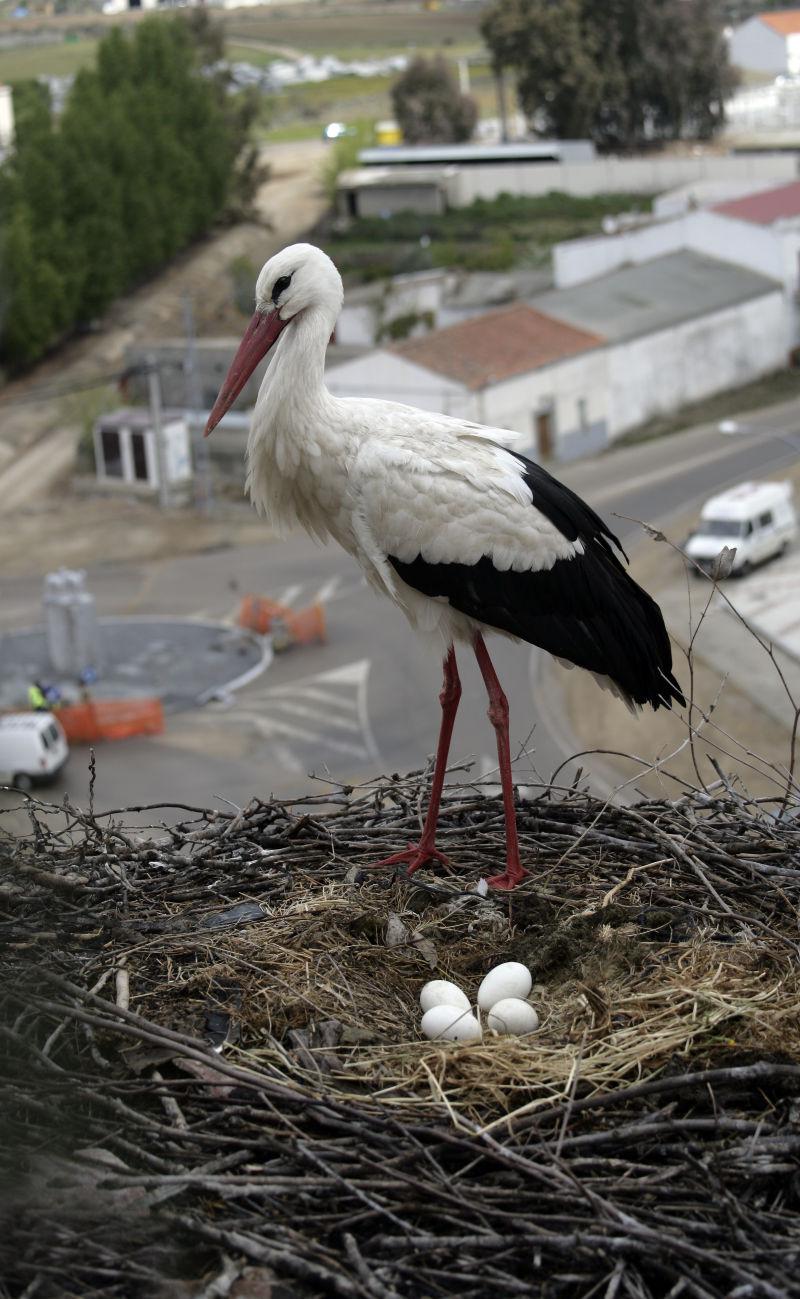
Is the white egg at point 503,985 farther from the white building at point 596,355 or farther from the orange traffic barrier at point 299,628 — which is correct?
the white building at point 596,355

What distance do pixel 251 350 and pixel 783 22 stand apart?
6892 centimetres

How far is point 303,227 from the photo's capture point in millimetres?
54500

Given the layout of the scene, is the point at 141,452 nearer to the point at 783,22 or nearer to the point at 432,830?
the point at 432,830

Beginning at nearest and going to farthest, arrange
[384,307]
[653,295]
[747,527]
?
[747,527] → [653,295] → [384,307]

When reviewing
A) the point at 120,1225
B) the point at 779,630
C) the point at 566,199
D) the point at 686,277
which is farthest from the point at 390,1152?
the point at 566,199

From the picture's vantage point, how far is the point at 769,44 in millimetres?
67562

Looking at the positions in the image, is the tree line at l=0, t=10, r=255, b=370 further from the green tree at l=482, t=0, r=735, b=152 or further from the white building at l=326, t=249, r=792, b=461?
the white building at l=326, t=249, r=792, b=461

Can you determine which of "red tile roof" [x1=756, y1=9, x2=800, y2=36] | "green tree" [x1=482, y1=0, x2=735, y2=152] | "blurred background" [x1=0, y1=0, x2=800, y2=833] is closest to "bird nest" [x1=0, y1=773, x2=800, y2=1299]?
"blurred background" [x1=0, y1=0, x2=800, y2=833]

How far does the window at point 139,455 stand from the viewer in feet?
108

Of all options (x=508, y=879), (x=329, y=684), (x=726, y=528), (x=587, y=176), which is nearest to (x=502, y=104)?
(x=587, y=176)

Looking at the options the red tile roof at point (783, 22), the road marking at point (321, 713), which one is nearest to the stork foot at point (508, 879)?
the road marking at point (321, 713)

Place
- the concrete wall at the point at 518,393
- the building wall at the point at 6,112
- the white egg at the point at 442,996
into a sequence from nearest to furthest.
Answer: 1. the white egg at the point at 442,996
2. the concrete wall at the point at 518,393
3. the building wall at the point at 6,112

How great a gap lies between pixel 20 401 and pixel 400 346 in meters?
14.0

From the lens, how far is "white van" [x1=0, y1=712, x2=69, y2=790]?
18.9 metres
